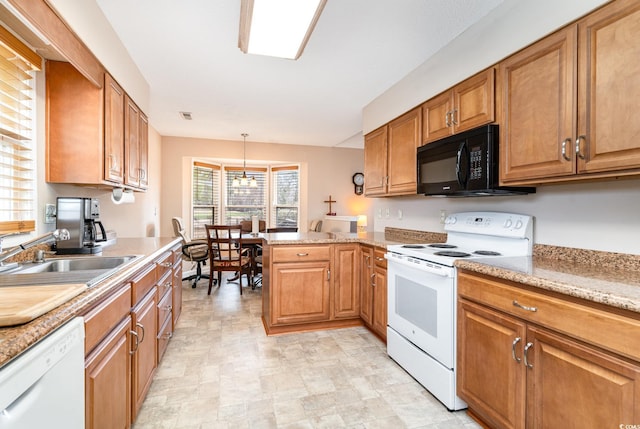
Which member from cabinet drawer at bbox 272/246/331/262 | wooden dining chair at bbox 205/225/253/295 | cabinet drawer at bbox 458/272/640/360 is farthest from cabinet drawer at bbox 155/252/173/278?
cabinet drawer at bbox 458/272/640/360

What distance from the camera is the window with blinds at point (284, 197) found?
250 inches

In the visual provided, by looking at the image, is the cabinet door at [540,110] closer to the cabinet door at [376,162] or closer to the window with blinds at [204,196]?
the cabinet door at [376,162]

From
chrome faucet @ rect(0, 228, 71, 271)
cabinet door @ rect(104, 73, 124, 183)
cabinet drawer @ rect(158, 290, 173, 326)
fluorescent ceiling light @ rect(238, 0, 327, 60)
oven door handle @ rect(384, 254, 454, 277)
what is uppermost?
fluorescent ceiling light @ rect(238, 0, 327, 60)

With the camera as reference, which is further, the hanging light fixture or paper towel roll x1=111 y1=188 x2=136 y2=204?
the hanging light fixture

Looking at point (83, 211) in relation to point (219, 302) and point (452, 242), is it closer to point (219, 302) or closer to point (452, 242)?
point (219, 302)

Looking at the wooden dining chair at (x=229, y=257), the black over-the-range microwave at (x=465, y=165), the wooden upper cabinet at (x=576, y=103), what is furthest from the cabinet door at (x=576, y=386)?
the wooden dining chair at (x=229, y=257)

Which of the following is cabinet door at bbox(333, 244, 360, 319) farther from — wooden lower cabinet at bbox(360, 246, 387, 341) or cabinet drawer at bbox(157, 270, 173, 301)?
cabinet drawer at bbox(157, 270, 173, 301)

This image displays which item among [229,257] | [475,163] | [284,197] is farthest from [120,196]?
[284,197]

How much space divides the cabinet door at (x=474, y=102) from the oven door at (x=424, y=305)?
3.40 ft

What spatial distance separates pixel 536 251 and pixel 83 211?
2.92 meters

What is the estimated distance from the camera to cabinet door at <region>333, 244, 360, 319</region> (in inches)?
120

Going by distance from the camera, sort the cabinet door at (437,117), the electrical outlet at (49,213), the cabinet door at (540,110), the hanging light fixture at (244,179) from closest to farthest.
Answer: the cabinet door at (540,110) < the electrical outlet at (49,213) < the cabinet door at (437,117) < the hanging light fixture at (244,179)

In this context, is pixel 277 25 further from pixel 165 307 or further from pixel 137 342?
pixel 165 307

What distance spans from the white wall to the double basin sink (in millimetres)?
2394
